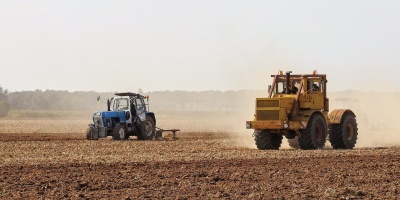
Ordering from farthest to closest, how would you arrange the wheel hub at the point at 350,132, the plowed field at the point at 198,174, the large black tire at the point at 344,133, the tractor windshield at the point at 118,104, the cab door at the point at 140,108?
1. the tractor windshield at the point at 118,104
2. the cab door at the point at 140,108
3. the wheel hub at the point at 350,132
4. the large black tire at the point at 344,133
5. the plowed field at the point at 198,174

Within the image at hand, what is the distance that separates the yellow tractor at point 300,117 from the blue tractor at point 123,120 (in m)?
9.63

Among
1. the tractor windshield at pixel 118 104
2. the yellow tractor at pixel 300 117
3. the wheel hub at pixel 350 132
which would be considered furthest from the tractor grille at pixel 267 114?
the tractor windshield at pixel 118 104

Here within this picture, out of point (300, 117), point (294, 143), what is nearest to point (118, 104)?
point (294, 143)

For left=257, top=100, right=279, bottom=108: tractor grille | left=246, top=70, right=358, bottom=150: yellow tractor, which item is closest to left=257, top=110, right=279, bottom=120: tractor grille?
left=246, top=70, right=358, bottom=150: yellow tractor

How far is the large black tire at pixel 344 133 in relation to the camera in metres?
30.2

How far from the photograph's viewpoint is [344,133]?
1187 inches

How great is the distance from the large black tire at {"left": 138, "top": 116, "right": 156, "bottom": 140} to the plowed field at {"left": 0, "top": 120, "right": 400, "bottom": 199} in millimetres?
9845

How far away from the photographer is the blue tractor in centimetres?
3719

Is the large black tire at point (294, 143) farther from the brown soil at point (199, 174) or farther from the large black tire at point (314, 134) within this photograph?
the brown soil at point (199, 174)

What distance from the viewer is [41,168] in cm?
2098

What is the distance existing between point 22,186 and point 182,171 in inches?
179

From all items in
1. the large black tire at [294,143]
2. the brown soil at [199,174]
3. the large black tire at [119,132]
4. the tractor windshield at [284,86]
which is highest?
the tractor windshield at [284,86]

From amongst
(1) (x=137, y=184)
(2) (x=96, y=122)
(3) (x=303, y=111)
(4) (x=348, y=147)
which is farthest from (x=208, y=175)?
(2) (x=96, y=122)

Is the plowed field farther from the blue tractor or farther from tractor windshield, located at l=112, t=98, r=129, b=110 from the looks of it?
tractor windshield, located at l=112, t=98, r=129, b=110
